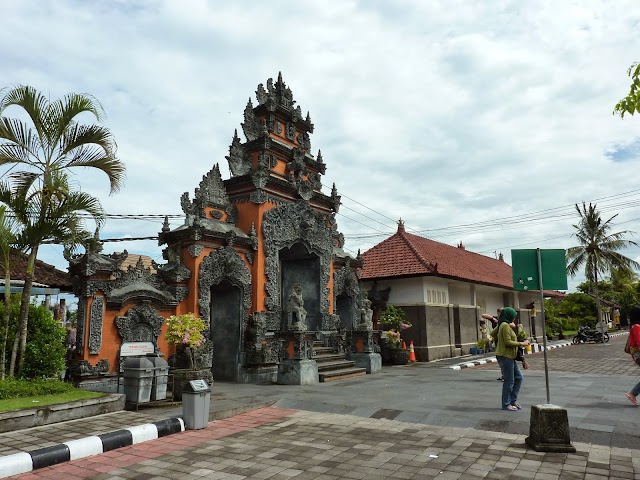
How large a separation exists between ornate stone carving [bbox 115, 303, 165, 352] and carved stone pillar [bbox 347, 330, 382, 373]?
6.51 meters

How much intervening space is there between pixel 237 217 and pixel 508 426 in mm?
9575

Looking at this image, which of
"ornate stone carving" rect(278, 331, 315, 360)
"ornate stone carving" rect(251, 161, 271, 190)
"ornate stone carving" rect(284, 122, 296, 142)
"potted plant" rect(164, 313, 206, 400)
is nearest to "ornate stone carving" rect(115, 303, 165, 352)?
"potted plant" rect(164, 313, 206, 400)

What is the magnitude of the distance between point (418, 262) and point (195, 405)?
44.5 feet

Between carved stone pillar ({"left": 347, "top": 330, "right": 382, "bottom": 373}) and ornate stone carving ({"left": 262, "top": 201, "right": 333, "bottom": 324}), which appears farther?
carved stone pillar ({"left": 347, "top": 330, "right": 382, "bottom": 373})

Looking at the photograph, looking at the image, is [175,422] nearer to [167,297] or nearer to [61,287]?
[167,297]

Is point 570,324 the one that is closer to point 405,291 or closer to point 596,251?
point 596,251

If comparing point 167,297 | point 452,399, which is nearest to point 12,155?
point 167,297

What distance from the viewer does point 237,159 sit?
14766 mm

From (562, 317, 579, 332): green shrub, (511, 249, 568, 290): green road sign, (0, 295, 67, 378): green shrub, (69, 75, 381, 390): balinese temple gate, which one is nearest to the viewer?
(511, 249, 568, 290): green road sign

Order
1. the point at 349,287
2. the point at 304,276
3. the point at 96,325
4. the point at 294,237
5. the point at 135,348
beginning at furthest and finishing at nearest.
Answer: the point at 349,287 < the point at 304,276 < the point at 294,237 < the point at 135,348 < the point at 96,325

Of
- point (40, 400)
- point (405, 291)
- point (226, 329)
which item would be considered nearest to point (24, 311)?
point (40, 400)

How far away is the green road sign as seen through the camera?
21.0ft

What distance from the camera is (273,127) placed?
15602mm

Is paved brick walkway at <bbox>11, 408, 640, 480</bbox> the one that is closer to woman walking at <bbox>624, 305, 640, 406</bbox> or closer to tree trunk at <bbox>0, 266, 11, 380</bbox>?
woman walking at <bbox>624, 305, 640, 406</bbox>
